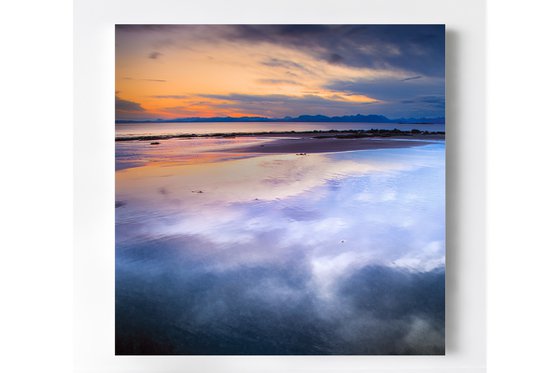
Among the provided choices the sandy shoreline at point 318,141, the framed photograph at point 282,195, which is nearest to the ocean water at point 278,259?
the framed photograph at point 282,195

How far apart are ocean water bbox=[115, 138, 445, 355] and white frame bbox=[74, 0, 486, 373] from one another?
9 cm

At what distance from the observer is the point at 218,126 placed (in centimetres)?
251

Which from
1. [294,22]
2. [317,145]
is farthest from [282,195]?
[294,22]

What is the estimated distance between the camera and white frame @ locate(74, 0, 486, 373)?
8.04ft

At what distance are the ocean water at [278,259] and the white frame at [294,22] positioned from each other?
9cm

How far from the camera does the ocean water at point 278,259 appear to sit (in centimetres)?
239

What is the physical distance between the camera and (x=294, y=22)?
2.48m

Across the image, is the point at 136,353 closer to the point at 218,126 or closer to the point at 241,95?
Answer: the point at 218,126

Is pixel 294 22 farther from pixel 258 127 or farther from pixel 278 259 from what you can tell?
pixel 278 259

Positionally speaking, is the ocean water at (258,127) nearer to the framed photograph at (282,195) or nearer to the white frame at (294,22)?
the framed photograph at (282,195)
